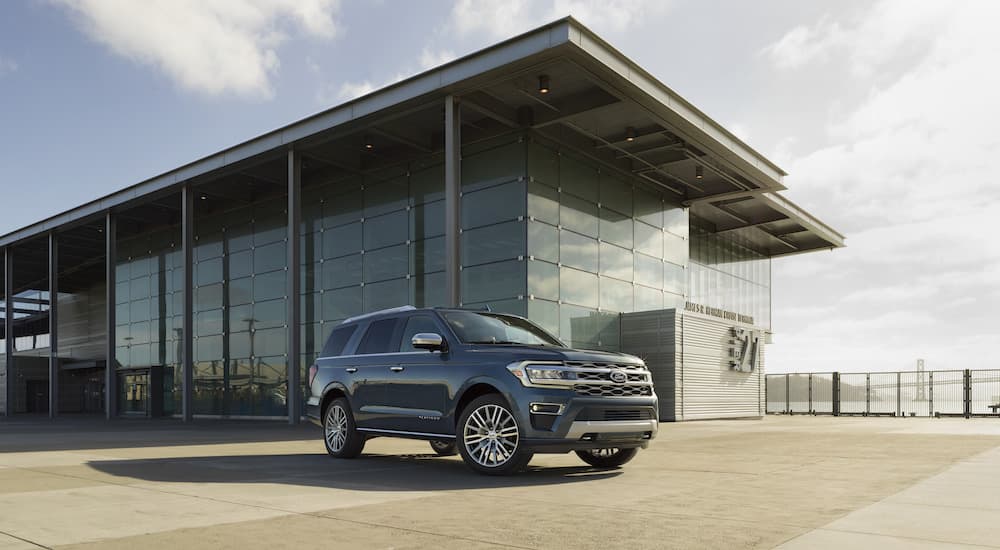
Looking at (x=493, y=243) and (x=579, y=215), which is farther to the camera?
(x=579, y=215)

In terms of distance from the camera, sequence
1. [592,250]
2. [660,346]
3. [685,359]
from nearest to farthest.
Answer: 1. [592,250]
2. [660,346]
3. [685,359]

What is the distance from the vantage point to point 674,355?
26359 millimetres

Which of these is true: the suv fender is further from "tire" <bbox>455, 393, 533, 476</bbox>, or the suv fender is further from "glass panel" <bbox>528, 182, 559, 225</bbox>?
"glass panel" <bbox>528, 182, 559, 225</bbox>

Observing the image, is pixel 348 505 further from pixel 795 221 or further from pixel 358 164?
pixel 795 221

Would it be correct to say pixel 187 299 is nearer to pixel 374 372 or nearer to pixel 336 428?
pixel 336 428

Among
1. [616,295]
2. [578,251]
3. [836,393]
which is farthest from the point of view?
[836,393]

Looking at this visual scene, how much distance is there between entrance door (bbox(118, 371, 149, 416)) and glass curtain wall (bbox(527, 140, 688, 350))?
21364mm

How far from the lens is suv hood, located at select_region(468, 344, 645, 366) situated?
915 cm

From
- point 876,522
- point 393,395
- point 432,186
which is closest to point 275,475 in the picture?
point 393,395

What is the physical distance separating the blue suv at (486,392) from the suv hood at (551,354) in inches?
0.5

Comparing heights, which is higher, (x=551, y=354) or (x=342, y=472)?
(x=551, y=354)

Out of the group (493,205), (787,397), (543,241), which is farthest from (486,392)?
(787,397)

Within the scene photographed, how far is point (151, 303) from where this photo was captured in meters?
37.8

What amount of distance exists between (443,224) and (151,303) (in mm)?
18793
